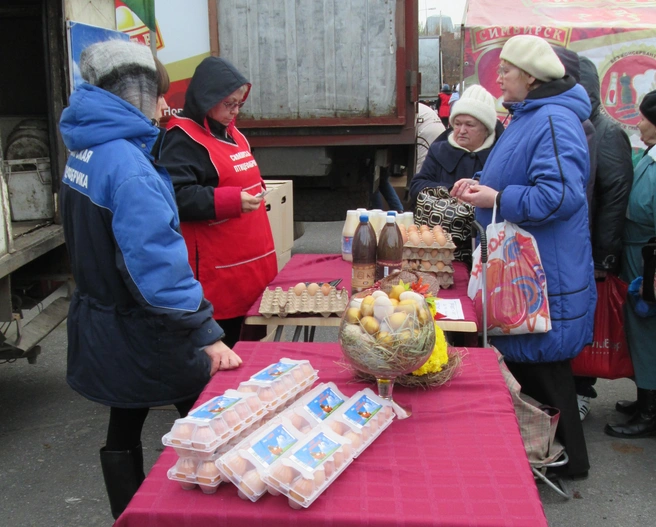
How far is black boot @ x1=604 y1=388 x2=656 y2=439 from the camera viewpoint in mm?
3471

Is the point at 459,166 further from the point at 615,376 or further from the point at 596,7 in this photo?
the point at 596,7

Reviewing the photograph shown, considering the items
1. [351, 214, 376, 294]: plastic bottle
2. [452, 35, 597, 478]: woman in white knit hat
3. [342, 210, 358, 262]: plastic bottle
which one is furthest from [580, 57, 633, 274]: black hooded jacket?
[351, 214, 376, 294]: plastic bottle

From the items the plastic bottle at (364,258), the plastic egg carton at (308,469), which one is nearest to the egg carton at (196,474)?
the plastic egg carton at (308,469)

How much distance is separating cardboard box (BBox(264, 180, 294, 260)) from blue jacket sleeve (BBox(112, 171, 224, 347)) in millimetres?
2052

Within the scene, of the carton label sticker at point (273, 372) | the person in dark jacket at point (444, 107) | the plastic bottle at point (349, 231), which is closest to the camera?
the carton label sticker at point (273, 372)

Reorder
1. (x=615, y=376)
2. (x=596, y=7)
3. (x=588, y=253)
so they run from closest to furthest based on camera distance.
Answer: (x=588, y=253) → (x=615, y=376) → (x=596, y=7)

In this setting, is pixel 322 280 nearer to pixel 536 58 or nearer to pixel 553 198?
pixel 553 198

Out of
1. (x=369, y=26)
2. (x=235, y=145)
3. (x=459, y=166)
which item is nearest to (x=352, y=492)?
(x=235, y=145)

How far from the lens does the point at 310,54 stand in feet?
18.9

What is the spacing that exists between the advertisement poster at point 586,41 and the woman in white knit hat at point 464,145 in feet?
7.51

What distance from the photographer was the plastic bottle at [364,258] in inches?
107

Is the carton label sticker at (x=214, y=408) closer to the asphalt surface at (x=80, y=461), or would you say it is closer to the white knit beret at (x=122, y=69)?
the white knit beret at (x=122, y=69)

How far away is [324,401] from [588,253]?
5.38 ft

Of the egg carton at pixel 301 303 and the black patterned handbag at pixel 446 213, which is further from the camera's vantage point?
the black patterned handbag at pixel 446 213
